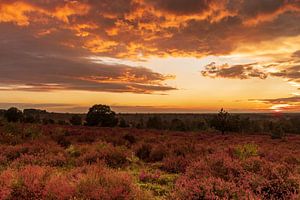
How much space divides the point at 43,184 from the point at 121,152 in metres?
6.63

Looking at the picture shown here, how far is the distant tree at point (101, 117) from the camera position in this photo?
55500mm

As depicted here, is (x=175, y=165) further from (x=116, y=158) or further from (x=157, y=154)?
(x=157, y=154)

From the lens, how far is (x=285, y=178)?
8273 mm

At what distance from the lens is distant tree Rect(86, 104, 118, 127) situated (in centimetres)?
5550

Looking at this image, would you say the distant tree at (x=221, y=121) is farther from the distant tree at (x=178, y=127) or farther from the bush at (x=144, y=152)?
the bush at (x=144, y=152)

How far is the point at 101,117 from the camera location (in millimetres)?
55781

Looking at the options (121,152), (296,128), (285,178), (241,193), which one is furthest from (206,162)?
(296,128)

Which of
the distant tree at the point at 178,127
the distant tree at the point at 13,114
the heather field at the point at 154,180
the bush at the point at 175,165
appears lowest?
the distant tree at the point at 178,127

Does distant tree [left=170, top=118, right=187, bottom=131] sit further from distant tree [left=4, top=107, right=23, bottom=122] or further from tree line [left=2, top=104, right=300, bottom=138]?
distant tree [left=4, top=107, right=23, bottom=122]

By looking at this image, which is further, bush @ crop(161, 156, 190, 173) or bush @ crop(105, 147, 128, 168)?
bush @ crop(105, 147, 128, 168)

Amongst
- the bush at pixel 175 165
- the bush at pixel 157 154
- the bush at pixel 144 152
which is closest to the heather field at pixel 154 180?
the bush at pixel 175 165

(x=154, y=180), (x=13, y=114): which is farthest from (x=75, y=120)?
(x=154, y=180)

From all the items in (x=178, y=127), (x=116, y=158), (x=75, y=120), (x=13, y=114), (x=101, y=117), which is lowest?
(x=178, y=127)

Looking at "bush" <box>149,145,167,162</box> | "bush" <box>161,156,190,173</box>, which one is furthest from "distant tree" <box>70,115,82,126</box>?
"bush" <box>161,156,190,173</box>
